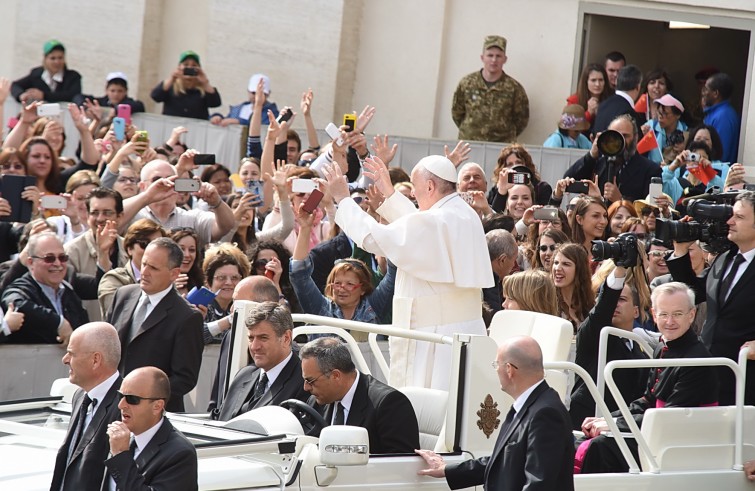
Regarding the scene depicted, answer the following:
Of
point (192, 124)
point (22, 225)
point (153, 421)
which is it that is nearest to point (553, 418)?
point (153, 421)

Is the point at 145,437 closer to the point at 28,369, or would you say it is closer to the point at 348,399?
the point at 348,399

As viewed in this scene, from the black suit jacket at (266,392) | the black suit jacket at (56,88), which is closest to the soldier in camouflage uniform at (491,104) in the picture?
the black suit jacket at (56,88)

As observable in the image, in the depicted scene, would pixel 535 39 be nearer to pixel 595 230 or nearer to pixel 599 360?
pixel 595 230

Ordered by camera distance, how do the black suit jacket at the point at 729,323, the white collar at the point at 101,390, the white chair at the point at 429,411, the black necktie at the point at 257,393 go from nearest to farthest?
the white collar at the point at 101,390
the white chair at the point at 429,411
the black necktie at the point at 257,393
the black suit jacket at the point at 729,323

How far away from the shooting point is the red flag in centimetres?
1509

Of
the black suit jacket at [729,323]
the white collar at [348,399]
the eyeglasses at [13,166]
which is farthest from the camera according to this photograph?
the eyeglasses at [13,166]

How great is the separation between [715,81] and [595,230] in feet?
17.6

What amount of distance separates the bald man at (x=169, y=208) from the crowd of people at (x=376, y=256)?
0.02 meters

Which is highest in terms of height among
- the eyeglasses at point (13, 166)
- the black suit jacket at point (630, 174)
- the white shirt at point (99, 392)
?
the black suit jacket at point (630, 174)

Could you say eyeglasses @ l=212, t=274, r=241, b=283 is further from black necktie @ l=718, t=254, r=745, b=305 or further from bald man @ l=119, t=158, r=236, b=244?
black necktie @ l=718, t=254, r=745, b=305

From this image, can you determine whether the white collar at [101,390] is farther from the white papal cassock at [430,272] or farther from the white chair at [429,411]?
the white papal cassock at [430,272]

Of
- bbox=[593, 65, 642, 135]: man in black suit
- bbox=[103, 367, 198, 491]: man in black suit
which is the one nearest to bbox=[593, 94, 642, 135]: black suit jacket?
bbox=[593, 65, 642, 135]: man in black suit

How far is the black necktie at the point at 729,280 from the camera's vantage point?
940 centimetres

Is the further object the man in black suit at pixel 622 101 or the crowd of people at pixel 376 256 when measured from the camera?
the man in black suit at pixel 622 101
